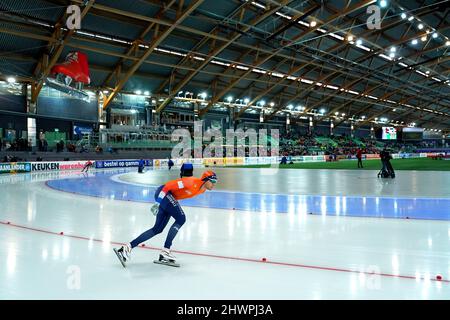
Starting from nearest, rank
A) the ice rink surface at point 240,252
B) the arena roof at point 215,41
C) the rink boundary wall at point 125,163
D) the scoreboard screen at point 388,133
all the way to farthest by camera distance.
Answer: the ice rink surface at point 240,252, the arena roof at point 215,41, the rink boundary wall at point 125,163, the scoreboard screen at point 388,133

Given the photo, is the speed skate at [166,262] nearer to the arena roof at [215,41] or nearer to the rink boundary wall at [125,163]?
the arena roof at [215,41]

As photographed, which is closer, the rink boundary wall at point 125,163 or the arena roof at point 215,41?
the arena roof at point 215,41

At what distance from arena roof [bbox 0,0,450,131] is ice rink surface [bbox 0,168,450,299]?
18.0 meters

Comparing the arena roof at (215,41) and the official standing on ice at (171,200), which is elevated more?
the arena roof at (215,41)

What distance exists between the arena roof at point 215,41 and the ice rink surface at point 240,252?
1802 centimetres

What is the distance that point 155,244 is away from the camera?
19.2 ft

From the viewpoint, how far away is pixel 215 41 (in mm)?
33062

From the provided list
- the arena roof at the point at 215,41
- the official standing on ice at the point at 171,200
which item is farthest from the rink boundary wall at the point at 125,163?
the official standing on ice at the point at 171,200

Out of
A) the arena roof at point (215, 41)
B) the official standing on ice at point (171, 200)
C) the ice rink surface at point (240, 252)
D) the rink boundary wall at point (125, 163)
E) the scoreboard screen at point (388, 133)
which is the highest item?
the arena roof at point (215, 41)

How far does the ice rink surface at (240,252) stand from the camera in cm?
374

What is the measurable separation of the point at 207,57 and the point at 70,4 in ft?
42.0

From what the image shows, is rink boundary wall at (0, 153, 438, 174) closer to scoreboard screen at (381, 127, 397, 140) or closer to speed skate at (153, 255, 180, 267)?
scoreboard screen at (381, 127, 397, 140)

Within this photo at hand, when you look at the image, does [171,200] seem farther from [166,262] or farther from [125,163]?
[125,163]

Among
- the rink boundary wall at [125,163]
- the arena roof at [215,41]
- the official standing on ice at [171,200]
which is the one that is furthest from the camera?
the rink boundary wall at [125,163]
